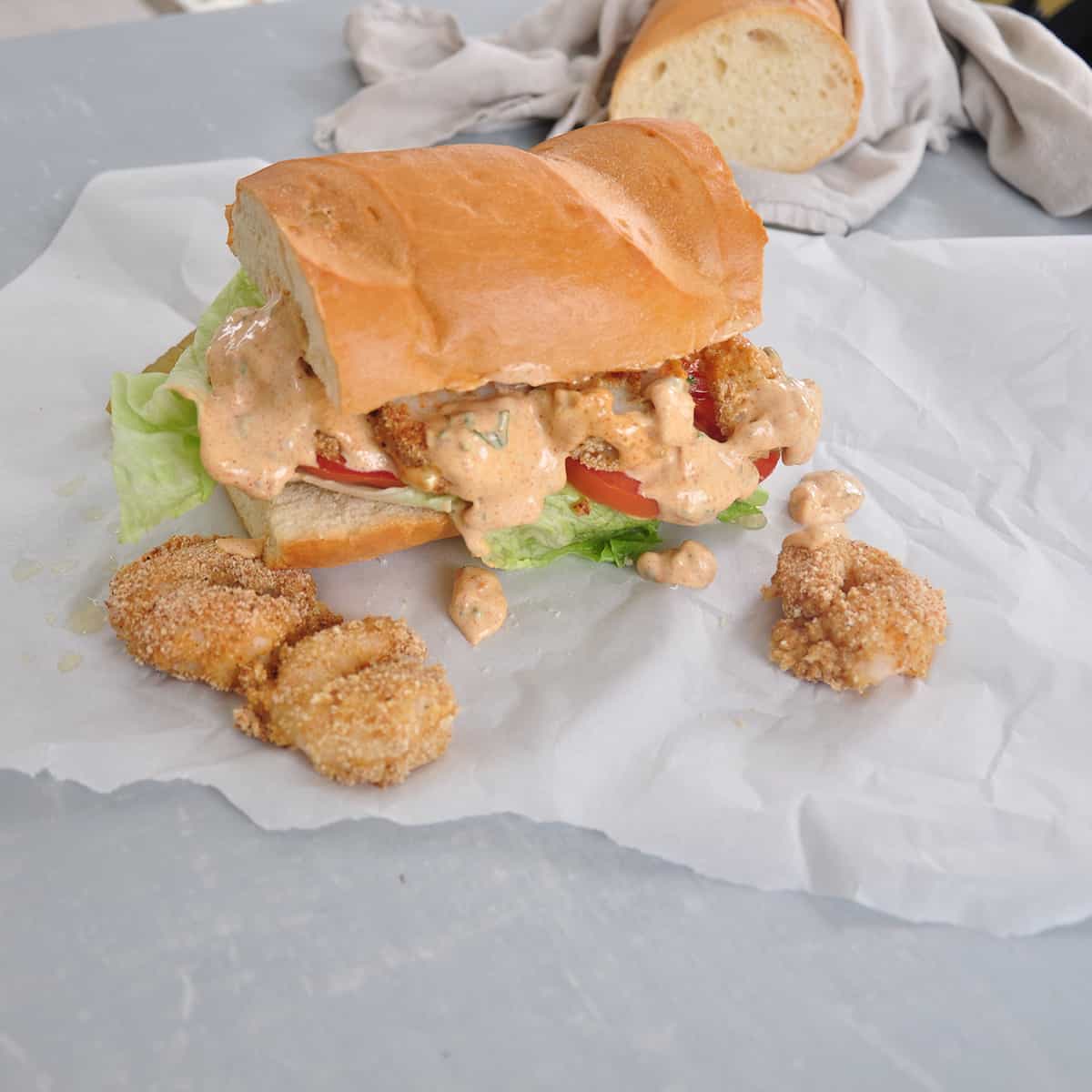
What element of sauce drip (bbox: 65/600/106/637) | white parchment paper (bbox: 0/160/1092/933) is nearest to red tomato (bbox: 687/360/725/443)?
white parchment paper (bbox: 0/160/1092/933)

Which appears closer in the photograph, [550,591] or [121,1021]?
[121,1021]

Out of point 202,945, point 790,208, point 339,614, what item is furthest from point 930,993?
point 790,208

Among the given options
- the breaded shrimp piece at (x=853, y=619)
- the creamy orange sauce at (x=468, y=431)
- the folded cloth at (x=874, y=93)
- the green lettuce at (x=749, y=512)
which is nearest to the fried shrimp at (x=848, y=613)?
the breaded shrimp piece at (x=853, y=619)

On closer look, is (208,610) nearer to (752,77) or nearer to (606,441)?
(606,441)

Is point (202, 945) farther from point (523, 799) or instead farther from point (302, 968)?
point (523, 799)

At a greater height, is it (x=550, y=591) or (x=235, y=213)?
(x=235, y=213)

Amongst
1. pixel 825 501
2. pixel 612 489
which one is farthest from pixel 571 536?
pixel 825 501
